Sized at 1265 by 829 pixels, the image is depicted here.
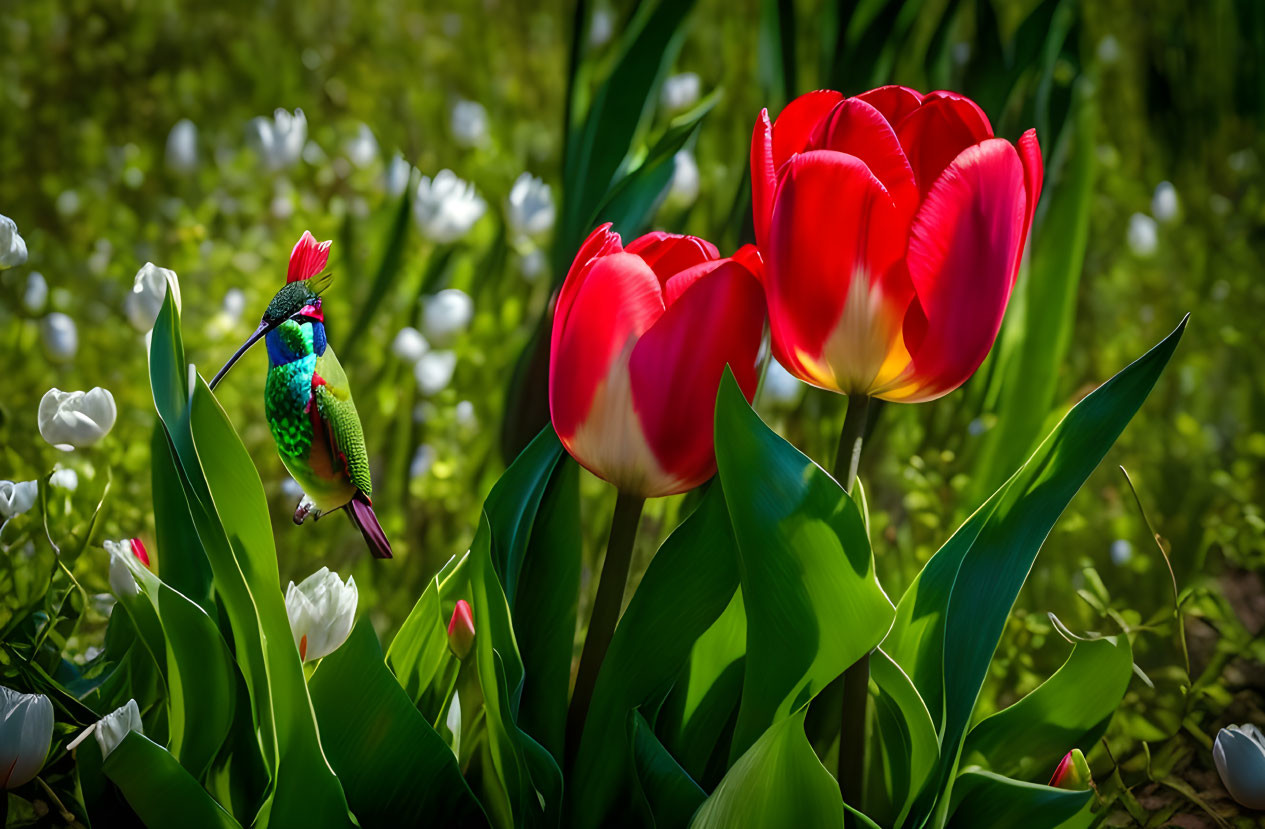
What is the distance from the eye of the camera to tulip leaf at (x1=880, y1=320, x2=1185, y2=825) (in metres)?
0.50

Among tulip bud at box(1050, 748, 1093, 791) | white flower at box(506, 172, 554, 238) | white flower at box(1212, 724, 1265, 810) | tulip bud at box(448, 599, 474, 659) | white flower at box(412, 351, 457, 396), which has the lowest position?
white flower at box(1212, 724, 1265, 810)

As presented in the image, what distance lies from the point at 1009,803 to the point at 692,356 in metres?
0.28

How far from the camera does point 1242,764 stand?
0.58m

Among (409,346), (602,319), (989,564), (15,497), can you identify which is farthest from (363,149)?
(989,564)

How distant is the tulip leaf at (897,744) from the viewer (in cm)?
50

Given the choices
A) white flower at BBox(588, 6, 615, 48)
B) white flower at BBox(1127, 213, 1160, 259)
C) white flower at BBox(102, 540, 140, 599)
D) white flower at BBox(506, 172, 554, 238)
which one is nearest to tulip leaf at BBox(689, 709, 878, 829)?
white flower at BBox(102, 540, 140, 599)

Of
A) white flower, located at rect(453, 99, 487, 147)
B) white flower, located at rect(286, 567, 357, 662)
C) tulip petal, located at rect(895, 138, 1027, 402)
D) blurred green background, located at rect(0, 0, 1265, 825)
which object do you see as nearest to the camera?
tulip petal, located at rect(895, 138, 1027, 402)

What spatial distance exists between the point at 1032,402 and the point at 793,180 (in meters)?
0.35

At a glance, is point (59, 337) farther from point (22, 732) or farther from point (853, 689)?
point (853, 689)

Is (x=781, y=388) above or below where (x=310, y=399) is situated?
below

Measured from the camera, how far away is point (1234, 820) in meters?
0.63

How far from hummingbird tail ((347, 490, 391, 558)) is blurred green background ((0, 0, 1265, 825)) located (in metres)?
0.21

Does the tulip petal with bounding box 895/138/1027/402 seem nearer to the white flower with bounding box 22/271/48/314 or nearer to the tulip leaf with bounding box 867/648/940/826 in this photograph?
the tulip leaf with bounding box 867/648/940/826

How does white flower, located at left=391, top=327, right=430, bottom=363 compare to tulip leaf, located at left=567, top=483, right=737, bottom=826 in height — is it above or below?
below
